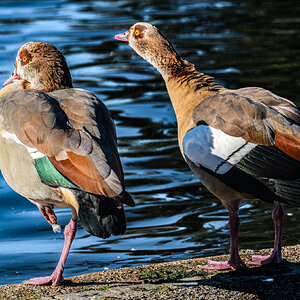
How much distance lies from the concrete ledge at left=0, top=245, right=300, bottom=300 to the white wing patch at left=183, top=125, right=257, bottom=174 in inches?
34.3

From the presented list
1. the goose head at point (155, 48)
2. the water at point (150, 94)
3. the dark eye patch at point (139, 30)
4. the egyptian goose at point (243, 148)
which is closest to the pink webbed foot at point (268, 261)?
the egyptian goose at point (243, 148)

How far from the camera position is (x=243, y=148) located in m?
5.70

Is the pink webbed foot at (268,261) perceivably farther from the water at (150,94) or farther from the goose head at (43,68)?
the goose head at (43,68)

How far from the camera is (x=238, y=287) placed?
5512 mm

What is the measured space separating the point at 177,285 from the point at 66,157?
1327 millimetres

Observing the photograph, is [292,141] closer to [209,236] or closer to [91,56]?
[209,236]

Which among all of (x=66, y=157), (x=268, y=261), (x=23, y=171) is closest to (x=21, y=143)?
(x=23, y=171)

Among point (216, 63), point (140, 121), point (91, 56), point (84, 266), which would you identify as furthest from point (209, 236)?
point (91, 56)

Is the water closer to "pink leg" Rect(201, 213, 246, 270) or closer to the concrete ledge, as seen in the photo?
the concrete ledge

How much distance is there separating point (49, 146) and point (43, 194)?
1.72ft

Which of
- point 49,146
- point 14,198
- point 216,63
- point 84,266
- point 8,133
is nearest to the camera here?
point 49,146

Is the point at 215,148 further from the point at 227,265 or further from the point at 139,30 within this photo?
the point at 139,30

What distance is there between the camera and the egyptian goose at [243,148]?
5582 mm

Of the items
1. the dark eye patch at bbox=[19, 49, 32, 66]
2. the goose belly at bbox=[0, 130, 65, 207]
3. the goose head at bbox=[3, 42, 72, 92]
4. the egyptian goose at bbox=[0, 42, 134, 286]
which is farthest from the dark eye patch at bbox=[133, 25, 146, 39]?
the goose belly at bbox=[0, 130, 65, 207]
